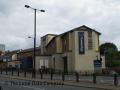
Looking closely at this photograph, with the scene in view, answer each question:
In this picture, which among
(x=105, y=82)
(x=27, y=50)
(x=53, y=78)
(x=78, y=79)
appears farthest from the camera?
(x=27, y=50)

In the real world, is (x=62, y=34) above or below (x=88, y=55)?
above

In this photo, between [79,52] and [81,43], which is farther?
[81,43]

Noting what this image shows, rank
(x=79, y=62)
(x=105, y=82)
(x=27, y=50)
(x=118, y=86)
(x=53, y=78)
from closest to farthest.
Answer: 1. (x=118, y=86)
2. (x=105, y=82)
3. (x=53, y=78)
4. (x=79, y=62)
5. (x=27, y=50)

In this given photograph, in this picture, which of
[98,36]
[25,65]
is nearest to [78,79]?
[98,36]

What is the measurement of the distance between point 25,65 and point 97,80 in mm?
63301

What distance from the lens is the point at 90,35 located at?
78062 mm

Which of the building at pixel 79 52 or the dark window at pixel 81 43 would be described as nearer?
the building at pixel 79 52

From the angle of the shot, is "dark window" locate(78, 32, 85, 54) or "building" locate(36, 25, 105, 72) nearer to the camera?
"building" locate(36, 25, 105, 72)

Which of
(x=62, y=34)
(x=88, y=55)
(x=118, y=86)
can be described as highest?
(x=62, y=34)

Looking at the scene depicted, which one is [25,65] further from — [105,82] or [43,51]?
[105,82]

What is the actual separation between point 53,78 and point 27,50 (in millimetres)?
90608

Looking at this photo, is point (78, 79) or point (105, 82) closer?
point (105, 82)

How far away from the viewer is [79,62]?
76.2 metres

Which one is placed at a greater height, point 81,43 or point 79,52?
point 81,43
